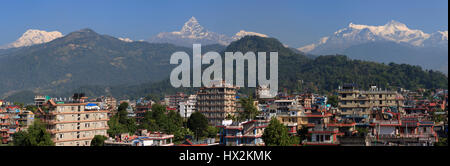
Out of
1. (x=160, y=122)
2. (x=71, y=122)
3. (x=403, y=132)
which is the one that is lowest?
(x=160, y=122)

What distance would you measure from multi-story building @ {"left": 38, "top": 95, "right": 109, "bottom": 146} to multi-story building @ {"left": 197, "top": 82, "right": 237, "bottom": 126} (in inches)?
1307

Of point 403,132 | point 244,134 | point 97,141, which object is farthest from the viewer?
point 97,141

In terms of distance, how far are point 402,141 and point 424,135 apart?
2.65m

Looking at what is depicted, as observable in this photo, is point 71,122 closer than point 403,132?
No

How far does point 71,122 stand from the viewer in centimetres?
6681

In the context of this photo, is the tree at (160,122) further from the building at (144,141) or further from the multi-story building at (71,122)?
the building at (144,141)

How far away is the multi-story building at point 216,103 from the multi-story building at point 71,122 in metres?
33.2

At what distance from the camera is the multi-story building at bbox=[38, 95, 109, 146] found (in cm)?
6550

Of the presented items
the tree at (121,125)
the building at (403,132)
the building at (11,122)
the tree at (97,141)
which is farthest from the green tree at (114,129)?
the building at (403,132)

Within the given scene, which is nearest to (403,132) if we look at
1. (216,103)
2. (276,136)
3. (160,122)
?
(276,136)

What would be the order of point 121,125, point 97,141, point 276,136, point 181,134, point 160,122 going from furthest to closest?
point 160,122 < point 121,125 < point 181,134 < point 97,141 < point 276,136

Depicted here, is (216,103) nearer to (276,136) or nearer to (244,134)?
(244,134)

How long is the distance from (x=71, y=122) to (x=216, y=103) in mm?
38775

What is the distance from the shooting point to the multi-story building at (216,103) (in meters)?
101
